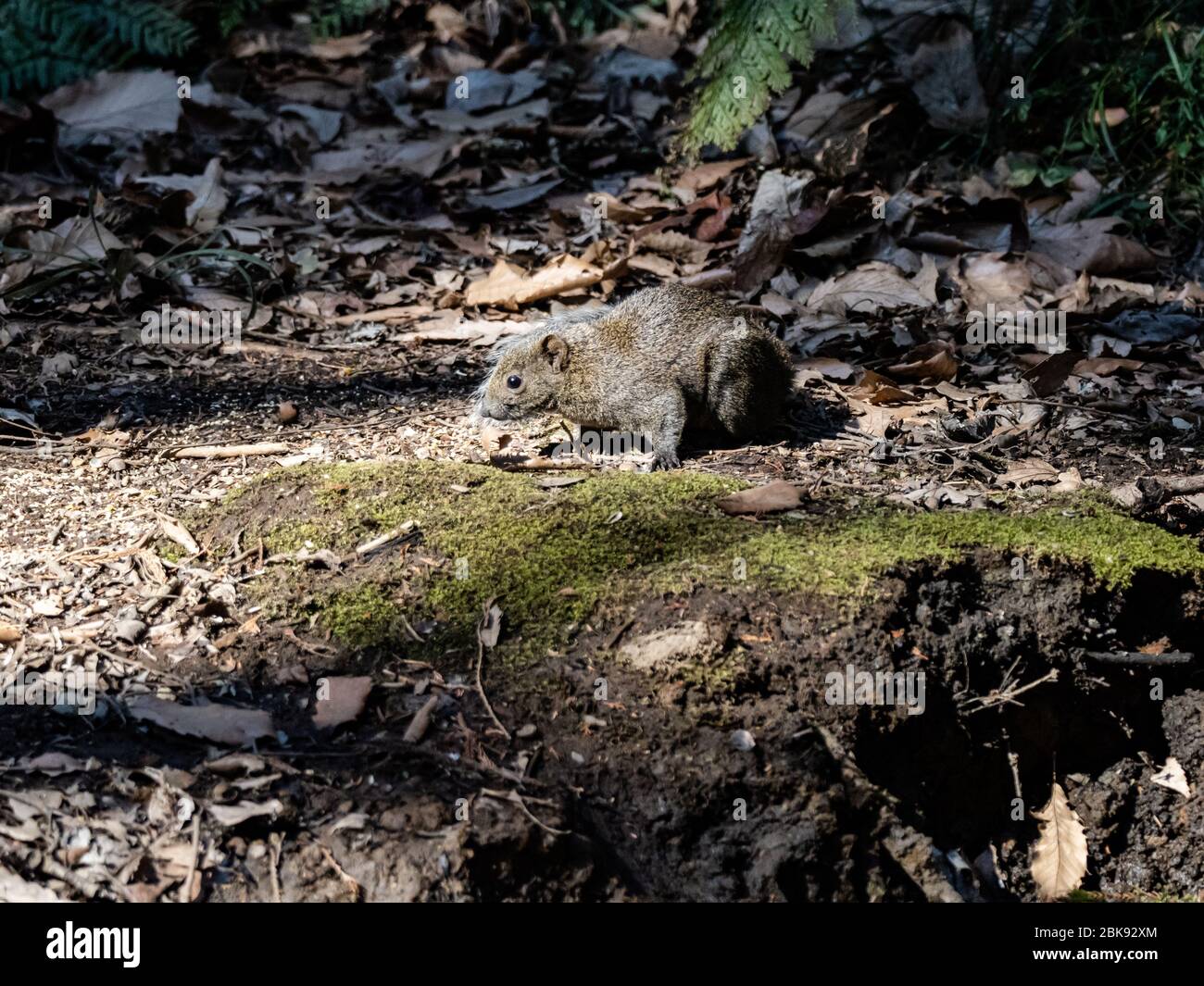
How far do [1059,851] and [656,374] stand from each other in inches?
84.0

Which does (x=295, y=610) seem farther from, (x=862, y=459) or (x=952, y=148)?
(x=952, y=148)

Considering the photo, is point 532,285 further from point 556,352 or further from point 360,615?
point 360,615

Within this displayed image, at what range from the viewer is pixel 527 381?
4.68 metres

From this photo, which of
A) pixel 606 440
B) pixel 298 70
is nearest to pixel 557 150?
pixel 298 70

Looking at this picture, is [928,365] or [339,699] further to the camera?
[928,365]

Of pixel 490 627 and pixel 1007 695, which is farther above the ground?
pixel 490 627

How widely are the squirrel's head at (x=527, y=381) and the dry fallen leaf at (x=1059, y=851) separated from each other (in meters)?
2.27

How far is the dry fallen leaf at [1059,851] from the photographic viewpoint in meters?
3.64

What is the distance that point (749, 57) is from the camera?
6043 mm

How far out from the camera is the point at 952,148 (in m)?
7.12

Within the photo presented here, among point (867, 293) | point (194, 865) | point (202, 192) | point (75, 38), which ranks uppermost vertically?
point (75, 38)

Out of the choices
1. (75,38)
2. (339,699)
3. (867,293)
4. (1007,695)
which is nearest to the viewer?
(339,699)

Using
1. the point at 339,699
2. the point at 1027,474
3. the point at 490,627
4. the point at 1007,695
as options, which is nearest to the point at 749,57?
the point at 1027,474

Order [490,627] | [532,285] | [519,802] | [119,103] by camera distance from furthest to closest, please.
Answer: [119,103]
[532,285]
[490,627]
[519,802]
